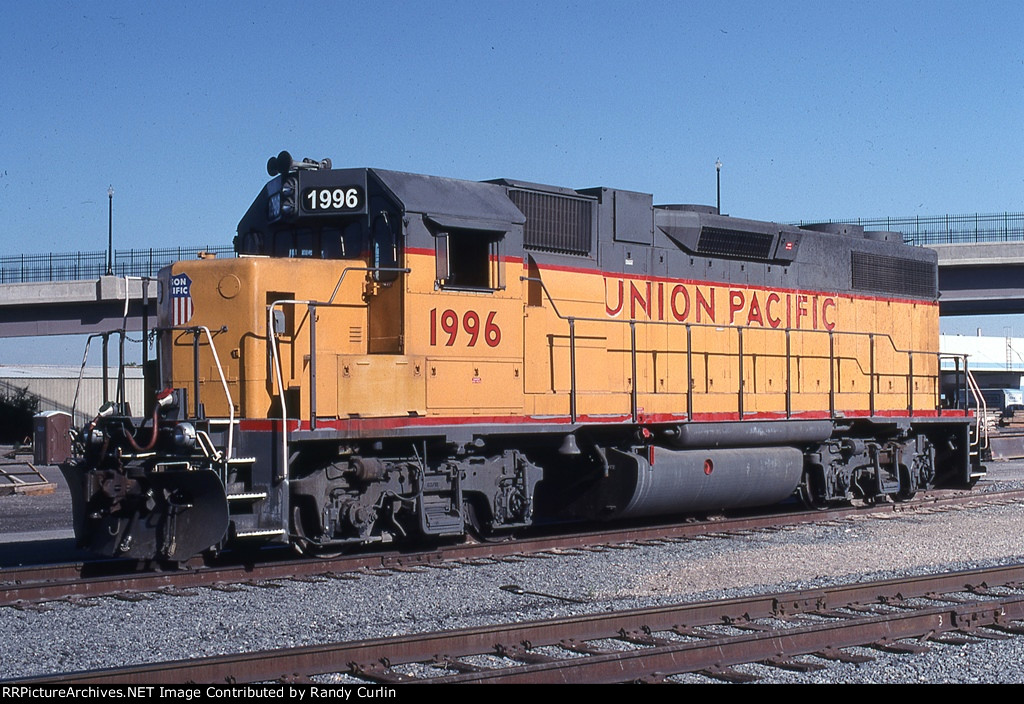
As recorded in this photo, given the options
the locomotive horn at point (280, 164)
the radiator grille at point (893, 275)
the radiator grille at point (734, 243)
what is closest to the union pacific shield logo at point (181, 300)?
the locomotive horn at point (280, 164)

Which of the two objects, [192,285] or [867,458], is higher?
[192,285]

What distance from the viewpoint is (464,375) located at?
973 cm

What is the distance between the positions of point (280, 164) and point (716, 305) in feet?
16.8

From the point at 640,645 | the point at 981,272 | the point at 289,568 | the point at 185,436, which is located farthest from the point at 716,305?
the point at 981,272

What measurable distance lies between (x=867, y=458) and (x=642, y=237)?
14.1 feet

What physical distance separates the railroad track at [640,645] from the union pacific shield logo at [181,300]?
449 centimetres

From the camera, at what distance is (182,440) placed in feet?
27.2

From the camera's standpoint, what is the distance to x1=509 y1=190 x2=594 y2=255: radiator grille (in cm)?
1048

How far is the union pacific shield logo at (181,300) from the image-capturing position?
930 cm

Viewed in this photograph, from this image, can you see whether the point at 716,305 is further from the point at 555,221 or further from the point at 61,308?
the point at 61,308

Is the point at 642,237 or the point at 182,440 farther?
the point at 642,237
